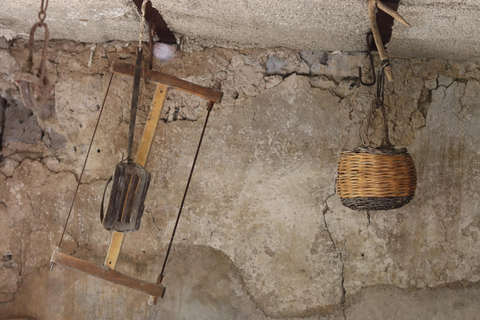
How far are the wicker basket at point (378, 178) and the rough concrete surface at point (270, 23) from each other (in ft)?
1.77

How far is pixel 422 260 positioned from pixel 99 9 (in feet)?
6.18

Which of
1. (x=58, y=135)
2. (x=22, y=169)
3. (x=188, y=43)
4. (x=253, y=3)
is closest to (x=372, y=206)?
(x=253, y=3)

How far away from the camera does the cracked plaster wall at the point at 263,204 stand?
2.12m

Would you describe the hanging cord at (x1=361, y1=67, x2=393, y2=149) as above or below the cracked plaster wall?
above

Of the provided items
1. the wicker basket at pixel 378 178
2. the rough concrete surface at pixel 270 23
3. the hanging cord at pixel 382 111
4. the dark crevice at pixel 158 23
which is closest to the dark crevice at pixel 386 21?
the rough concrete surface at pixel 270 23

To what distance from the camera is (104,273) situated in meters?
1.85

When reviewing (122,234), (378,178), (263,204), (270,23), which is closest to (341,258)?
(263,204)

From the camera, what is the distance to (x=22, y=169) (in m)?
2.25

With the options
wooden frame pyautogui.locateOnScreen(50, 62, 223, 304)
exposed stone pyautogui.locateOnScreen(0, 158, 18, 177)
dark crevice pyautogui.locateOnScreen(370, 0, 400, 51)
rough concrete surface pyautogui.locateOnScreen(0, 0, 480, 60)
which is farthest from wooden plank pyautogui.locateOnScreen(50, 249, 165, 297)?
dark crevice pyautogui.locateOnScreen(370, 0, 400, 51)

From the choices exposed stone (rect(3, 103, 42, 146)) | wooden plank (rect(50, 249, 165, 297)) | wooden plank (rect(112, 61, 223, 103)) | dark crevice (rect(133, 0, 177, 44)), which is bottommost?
wooden plank (rect(50, 249, 165, 297))

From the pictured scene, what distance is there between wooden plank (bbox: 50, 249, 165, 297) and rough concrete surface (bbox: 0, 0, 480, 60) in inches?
41.5

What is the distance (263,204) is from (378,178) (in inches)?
26.2

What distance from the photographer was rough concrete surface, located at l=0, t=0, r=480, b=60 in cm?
166

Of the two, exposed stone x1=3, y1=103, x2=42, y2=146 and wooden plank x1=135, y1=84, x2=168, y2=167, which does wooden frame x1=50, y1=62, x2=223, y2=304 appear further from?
exposed stone x1=3, y1=103, x2=42, y2=146
